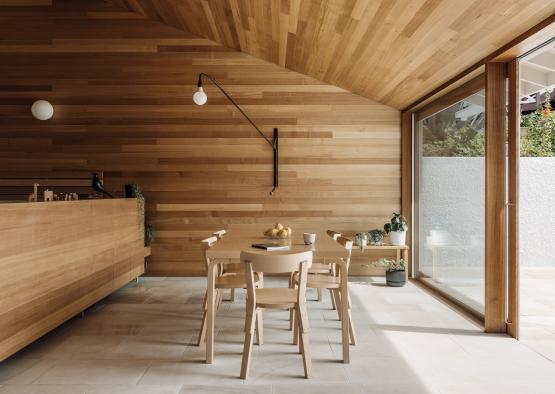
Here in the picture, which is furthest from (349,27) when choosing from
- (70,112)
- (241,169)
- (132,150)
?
(70,112)

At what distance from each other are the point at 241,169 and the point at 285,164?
23.1 inches

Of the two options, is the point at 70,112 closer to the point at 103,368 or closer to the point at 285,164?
the point at 285,164

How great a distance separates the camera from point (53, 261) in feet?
11.5

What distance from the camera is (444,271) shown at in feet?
16.9

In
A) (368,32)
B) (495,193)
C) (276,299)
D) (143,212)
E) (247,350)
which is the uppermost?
(368,32)

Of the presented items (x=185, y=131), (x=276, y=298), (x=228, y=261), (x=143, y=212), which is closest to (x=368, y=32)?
(x=228, y=261)

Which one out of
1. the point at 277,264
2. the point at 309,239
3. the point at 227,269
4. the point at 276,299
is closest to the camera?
the point at 277,264

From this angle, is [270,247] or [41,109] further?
[41,109]

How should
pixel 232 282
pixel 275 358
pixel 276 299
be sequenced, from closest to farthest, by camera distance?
pixel 276 299
pixel 275 358
pixel 232 282

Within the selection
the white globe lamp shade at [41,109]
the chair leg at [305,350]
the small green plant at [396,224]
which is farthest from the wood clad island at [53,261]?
the small green plant at [396,224]

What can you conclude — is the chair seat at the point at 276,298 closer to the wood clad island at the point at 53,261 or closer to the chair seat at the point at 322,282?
the chair seat at the point at 322,282

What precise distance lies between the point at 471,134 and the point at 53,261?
149 inches

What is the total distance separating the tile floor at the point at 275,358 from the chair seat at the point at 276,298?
0.43 meters

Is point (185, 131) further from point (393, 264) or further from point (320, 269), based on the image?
point (393, 264)
